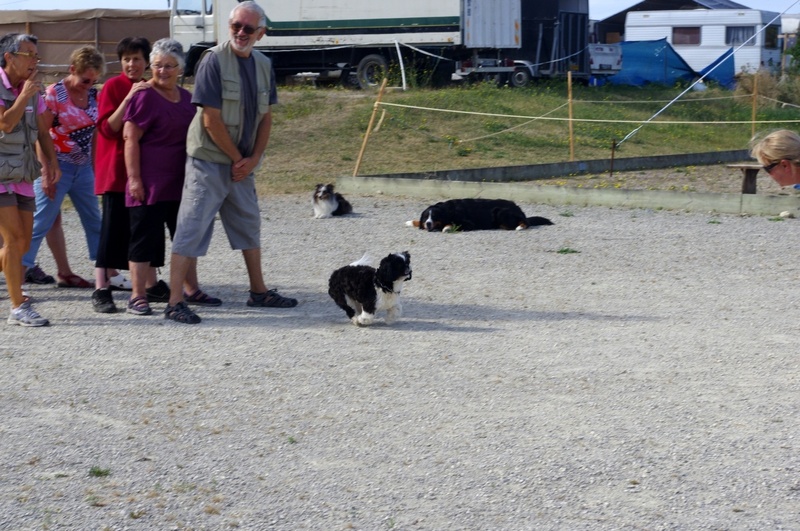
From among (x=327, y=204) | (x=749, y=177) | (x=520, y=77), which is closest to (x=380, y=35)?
(x=520, y=77)

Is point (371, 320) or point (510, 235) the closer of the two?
point (371, 320)

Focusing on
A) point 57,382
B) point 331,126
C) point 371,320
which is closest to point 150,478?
point 57,382

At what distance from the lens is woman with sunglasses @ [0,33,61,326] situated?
6.24m

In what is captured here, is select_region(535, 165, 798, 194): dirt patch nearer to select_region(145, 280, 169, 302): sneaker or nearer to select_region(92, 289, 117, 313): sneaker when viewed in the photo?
select_region(145, 280, 169, 302): sneaker

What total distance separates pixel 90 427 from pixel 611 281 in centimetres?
453

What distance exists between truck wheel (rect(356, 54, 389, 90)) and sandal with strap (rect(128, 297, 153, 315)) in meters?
17.8

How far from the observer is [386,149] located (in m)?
17.9

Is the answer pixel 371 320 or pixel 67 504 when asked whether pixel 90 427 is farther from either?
pixel 371 320

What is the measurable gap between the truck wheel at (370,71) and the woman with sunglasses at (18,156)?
17.9 metres

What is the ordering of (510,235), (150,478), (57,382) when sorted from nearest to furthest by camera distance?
1. (150,478)
2. (57,382)
3. (510,235)

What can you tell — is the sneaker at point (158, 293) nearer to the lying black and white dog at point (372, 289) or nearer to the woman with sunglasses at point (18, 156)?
the woman with sunglasses at point (18, 156)

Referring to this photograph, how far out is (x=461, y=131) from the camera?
19.5 meters

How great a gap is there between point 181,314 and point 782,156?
156 inches

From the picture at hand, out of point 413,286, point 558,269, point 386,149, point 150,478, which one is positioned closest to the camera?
point 150,478
